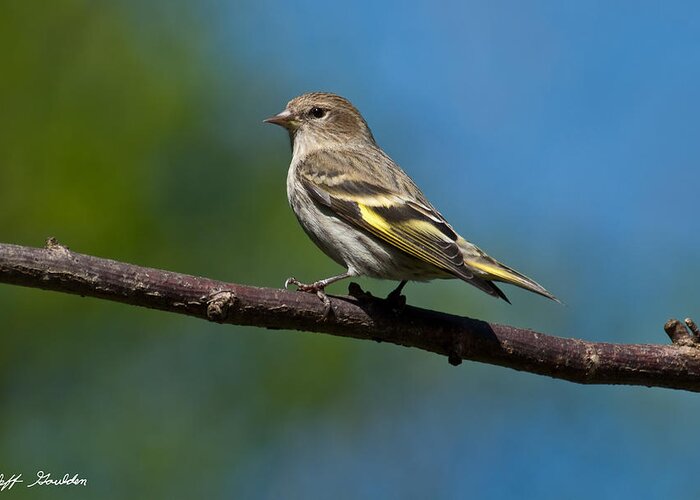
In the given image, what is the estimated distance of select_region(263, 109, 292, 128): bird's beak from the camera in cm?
727

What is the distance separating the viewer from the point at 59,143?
7.06 meters

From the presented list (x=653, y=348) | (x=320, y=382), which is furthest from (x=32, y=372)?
(x=653, y=348)

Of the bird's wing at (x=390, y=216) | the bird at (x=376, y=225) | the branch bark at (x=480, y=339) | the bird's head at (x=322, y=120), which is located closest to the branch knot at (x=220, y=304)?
the branch bark at (x=480, y=339)

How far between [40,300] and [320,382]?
84.8 inches

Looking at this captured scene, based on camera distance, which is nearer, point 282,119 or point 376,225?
point 376,225

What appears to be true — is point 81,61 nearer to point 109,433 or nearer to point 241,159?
point 241,159

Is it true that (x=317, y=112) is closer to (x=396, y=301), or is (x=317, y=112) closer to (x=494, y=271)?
(x=494, y=271)

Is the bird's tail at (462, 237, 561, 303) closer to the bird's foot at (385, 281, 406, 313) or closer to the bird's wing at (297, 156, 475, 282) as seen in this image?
the bird's wing at (297, 156, 475, 282)

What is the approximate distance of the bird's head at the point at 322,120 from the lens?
729 cm

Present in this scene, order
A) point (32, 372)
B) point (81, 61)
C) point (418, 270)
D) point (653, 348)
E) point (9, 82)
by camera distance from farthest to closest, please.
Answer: point (81, 61) < point (9, 82) < point (32, 372) < point (418, 270) < point (653, 348)

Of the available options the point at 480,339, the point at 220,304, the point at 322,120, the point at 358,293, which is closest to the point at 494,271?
the point at 480,339

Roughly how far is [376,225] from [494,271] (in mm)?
765

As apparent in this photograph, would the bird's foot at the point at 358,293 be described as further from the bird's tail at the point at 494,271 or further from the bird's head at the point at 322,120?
the bird's head at the point at 322,120

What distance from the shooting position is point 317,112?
7.44m
